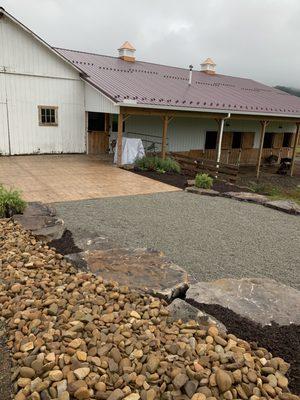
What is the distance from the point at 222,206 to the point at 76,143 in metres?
8.84

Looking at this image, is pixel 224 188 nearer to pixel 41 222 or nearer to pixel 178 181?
pixel 178 181

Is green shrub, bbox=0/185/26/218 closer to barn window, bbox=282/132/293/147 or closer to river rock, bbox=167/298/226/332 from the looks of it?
river rock, bbox=167/298/226/332

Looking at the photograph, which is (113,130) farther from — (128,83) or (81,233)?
(81,233)

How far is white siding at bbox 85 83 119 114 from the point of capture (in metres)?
13.2

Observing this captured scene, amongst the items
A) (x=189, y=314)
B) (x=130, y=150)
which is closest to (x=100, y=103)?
(x=130, y=150)

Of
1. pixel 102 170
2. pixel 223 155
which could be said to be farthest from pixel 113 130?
pixel 223 155

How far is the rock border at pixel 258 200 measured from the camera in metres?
8.71

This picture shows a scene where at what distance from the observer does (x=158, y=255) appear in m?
4.70

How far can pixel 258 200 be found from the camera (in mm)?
9484

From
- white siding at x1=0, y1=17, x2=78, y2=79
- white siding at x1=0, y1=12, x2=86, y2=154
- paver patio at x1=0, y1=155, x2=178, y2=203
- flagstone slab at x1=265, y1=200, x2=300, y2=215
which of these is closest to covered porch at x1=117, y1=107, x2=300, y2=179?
white siding at x1=0, y1=12, x2=86, y2=154

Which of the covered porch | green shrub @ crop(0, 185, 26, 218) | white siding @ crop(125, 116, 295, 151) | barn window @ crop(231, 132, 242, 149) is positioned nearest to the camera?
green shrub @ crop(0, 185, 26, 218)

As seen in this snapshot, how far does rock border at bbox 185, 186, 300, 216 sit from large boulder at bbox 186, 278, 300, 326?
4959 mm

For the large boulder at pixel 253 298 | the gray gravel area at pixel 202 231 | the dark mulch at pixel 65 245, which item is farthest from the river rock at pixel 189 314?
the dark mulch at pixel 65 245

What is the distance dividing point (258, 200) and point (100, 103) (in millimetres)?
7636
